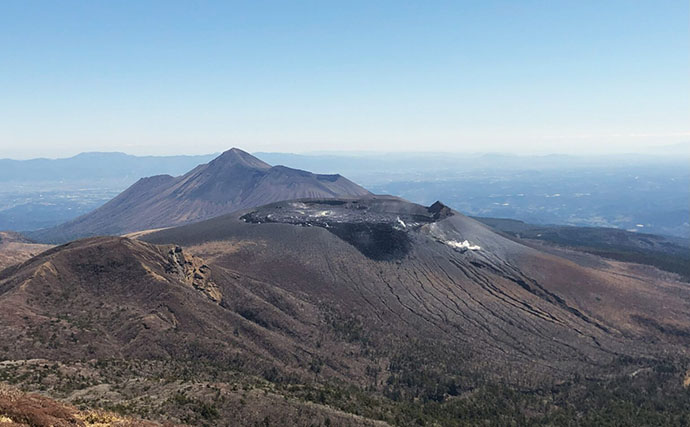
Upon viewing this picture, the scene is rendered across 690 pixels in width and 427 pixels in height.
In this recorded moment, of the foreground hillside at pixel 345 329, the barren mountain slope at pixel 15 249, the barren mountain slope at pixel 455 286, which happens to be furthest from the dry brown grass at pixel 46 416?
the barren mountain slope at pixel 15 249

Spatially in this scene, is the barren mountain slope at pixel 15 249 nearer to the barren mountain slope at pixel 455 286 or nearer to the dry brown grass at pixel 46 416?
the barren mountain slope at pixel 455 286

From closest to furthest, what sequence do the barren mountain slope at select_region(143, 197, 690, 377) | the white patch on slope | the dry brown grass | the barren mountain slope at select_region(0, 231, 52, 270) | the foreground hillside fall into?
the dry brown grass, the foreground hillside, the barren mountain slope at select_region(143, 197, 690, 377), the barren mountain slope at select_region(0, 231, 52, 270), the white patch on slope

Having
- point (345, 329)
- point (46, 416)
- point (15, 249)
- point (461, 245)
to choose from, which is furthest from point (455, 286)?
point (15, 249)

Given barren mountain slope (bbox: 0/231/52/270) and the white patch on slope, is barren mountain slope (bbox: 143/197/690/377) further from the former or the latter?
barren mountain slope (bbox: 0/231/52/270)

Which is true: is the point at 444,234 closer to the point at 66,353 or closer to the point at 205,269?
the point at 205,269

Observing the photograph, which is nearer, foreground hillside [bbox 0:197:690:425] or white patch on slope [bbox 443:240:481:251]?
foreground hillside [bbox 0:197:690:425]

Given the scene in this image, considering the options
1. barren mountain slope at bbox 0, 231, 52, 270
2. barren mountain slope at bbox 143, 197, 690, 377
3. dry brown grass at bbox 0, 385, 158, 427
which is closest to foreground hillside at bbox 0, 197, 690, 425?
barren mountain slope at bbox 143, 197, 690, 377

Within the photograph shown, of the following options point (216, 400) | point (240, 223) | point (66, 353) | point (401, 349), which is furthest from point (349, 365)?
point (240, 223)

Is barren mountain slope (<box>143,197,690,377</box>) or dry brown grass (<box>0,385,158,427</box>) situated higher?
dry brown grass (<box>0,385,158,427</box>)

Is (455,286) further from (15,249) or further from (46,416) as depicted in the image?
(15,249)
